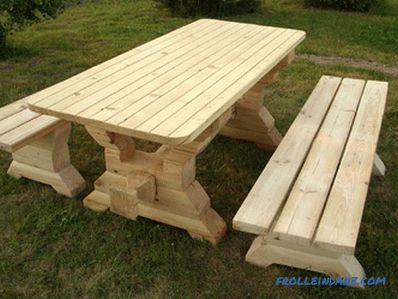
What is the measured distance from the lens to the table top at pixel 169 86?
1987 mm

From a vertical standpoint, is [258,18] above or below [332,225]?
below

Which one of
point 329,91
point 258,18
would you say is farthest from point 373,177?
point 258,18

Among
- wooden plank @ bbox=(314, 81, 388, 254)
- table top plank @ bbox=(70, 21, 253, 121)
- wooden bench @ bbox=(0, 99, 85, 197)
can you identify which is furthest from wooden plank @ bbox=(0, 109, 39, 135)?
wooden plank @ bbox=(314, 81, 388, 254)

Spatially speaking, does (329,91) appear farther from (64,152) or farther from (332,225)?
(64,152)

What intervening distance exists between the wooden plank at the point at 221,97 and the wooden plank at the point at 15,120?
121 cm

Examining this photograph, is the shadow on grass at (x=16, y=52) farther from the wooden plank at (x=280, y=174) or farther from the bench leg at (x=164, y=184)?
the wooden plank at (x=280, y=174)

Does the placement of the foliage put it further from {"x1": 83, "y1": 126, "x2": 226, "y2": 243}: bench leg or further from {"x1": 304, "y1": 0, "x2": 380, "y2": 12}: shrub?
{"x1": 304, "y1": 0, "x2": 380, "y2": 12}: shrub

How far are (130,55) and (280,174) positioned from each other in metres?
1.26

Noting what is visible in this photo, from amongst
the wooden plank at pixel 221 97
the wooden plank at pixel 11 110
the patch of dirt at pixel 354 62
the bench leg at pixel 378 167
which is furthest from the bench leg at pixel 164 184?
the patch of dirt at pixel 354 62

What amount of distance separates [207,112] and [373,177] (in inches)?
69.2

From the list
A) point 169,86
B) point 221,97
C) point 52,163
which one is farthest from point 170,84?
point 52,163

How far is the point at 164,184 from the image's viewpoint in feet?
8.40

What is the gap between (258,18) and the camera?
773 cm

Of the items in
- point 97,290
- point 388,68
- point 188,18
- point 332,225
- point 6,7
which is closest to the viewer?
point 332,225
